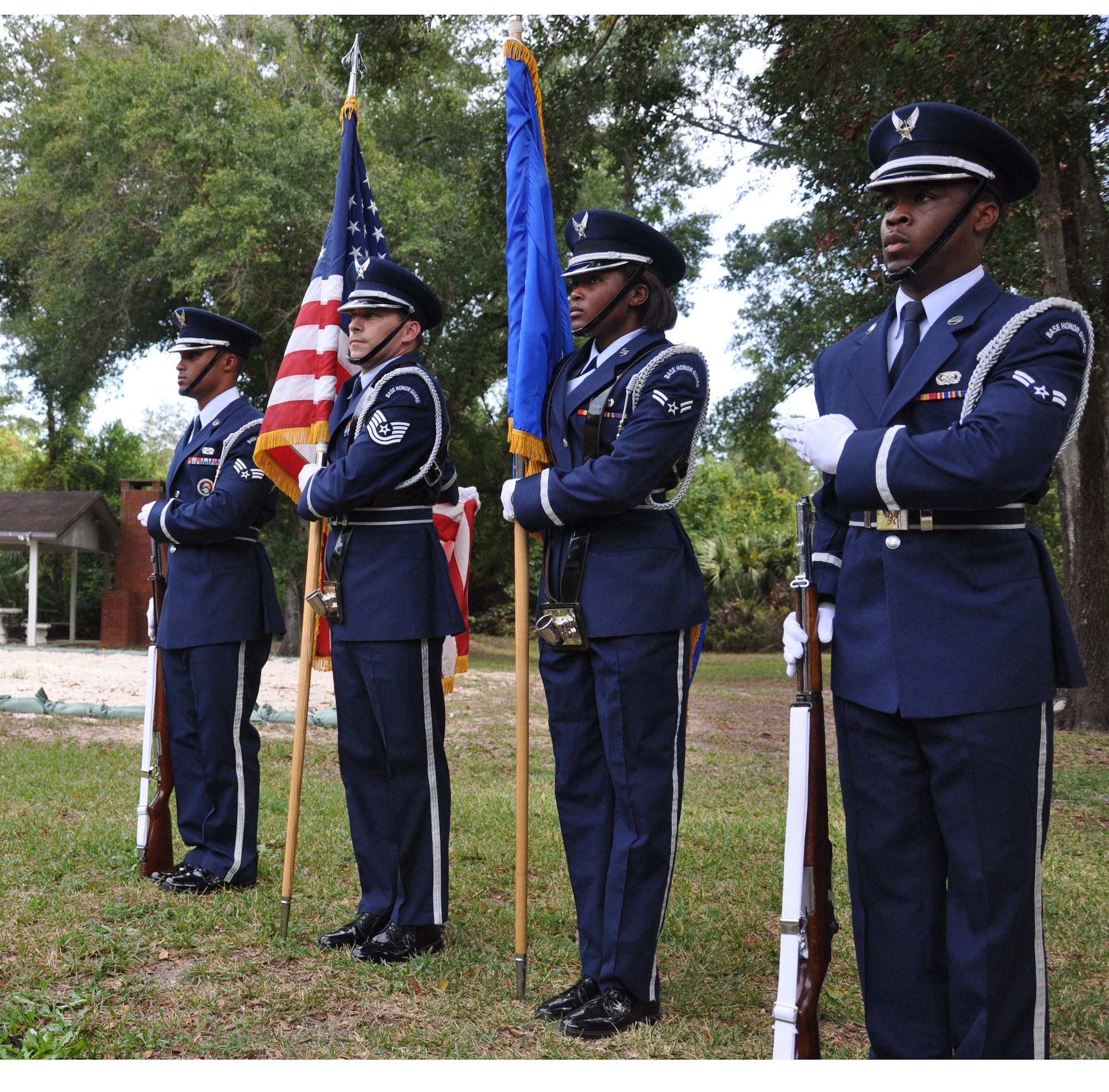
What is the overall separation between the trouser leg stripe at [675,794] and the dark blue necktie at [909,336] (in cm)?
107

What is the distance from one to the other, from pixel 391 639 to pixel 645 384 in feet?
4.45

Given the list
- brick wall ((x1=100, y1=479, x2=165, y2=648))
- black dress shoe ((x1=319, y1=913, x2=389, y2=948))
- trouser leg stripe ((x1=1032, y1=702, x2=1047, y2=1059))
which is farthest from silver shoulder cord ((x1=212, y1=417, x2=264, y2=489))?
brick wall ((x1=100, y1=479, x2=165, y2=648))

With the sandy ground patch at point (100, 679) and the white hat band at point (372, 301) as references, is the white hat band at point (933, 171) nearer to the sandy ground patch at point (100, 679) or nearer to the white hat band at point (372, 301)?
the white hat band at point (372, 301)

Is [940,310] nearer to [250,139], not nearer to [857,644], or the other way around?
[857,644]

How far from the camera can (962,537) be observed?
8.36ft

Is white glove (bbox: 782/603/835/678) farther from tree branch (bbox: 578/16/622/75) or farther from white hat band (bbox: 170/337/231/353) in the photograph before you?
tree branch (bbox: 578/16/622/75)

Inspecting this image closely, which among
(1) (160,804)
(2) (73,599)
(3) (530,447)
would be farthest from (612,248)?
(2) (73,599)

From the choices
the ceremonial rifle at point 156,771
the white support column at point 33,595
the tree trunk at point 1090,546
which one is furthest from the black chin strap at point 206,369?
the white support column at point 33,595

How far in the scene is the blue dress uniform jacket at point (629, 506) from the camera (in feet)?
10.9

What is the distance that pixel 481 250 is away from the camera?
57.2 ft

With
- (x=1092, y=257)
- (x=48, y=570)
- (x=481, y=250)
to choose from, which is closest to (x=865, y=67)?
(x=1092, y=257)

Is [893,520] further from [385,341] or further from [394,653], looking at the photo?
[385,341]

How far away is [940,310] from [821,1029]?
214 centimetres

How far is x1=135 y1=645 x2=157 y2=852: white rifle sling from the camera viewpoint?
4953 millimetres
